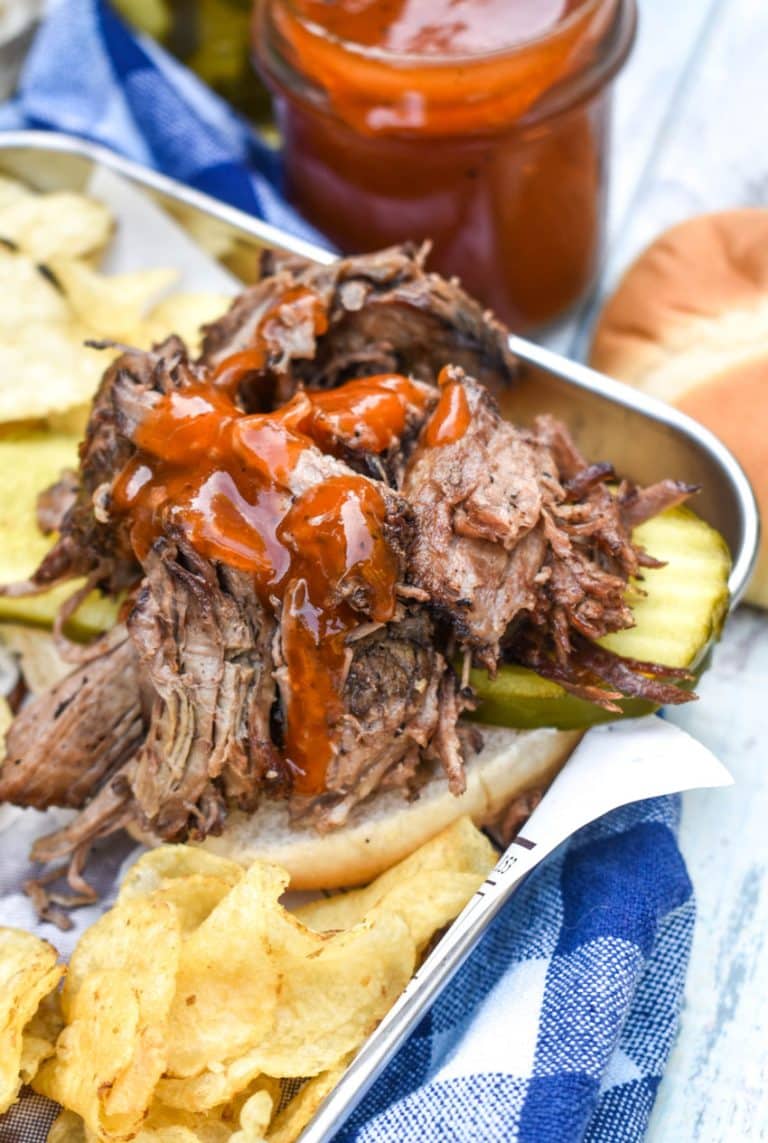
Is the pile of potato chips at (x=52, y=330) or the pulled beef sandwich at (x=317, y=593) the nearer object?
the pulled beef sandwich at (x=317, y=593)

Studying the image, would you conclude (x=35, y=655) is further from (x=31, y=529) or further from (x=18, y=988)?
(x=18, y=988)

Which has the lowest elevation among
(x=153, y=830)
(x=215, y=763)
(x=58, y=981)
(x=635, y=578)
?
(x=58, y=981)

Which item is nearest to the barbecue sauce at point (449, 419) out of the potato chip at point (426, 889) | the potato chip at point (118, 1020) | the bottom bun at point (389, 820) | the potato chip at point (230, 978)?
the bottom bun at point (389, 820)

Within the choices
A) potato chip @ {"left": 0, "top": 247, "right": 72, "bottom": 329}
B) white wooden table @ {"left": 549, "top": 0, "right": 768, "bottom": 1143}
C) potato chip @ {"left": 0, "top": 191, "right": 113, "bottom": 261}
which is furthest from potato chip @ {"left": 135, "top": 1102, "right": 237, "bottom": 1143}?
potato chip @ {"left": 0, "top": 191, "right": 113, "bottom": 261}

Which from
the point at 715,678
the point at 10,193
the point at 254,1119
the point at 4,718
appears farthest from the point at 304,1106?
the point at 10,193

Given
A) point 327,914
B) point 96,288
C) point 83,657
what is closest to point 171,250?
point 96,288

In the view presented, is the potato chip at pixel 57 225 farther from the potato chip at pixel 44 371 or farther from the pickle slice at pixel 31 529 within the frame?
the pickle slice at pixel 31 529

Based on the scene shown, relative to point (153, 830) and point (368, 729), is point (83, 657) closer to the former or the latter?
point (153, 830)
